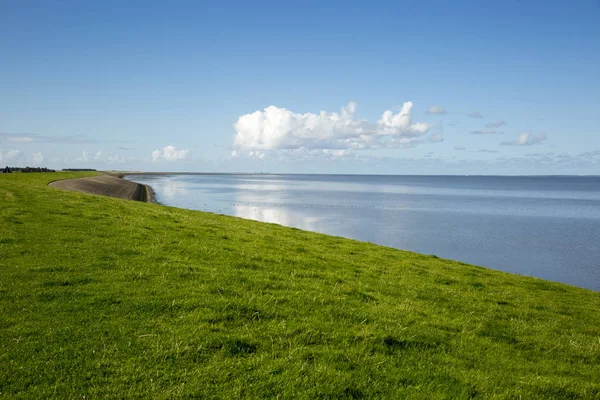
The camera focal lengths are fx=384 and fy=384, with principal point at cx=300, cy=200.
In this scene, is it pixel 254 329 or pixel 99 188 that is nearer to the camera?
pixel 254 329

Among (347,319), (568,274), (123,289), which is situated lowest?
(568,274)

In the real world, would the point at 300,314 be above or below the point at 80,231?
below

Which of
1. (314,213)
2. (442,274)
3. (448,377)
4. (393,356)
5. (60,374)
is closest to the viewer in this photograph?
(60,374)

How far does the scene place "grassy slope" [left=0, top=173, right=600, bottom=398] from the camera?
731 centimetres

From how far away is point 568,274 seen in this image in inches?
1382

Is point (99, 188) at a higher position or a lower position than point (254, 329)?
higher

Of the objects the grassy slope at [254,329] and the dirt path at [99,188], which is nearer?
the grassy slope at [254,329]

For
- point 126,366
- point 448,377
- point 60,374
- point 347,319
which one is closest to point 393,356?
point 448,377

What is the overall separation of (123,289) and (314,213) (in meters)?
67.3

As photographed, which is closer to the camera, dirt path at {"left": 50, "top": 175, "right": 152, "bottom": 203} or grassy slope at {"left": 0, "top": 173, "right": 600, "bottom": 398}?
grassy slope at {"left": 0, "top": 173, "right": 600, "bottom": 398}

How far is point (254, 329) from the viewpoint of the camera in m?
9.25

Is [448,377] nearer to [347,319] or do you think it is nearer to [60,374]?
[347,319]

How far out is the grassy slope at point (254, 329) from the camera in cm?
731

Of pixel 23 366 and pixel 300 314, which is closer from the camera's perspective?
pixel 23 366
